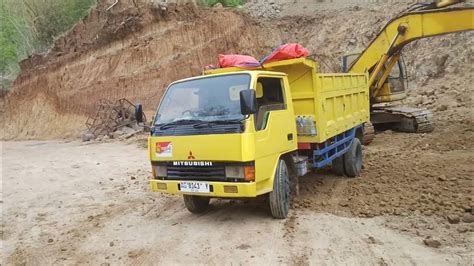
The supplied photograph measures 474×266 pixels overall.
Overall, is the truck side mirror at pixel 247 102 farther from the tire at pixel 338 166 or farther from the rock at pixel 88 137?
the rock at pixel 88 137

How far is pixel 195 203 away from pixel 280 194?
4.86 feet

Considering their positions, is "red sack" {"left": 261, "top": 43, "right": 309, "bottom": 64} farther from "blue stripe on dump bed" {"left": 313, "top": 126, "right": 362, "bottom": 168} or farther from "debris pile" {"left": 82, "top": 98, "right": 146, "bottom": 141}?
"debris pile" {"left": 82, "top": 98, "right": 146, "bottom": 141}

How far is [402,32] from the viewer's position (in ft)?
35.3

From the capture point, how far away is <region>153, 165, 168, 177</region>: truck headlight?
601cm

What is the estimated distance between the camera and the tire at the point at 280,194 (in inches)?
230

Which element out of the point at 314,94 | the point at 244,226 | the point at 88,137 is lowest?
the point at 88,137

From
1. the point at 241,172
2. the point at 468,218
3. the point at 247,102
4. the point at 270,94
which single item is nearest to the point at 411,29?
the point at 270,94

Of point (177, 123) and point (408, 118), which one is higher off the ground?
point (177, 123)

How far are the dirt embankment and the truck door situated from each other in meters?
16.1

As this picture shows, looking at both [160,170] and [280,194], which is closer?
[280,194]

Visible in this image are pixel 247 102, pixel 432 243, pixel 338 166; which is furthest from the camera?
pixel 338 166

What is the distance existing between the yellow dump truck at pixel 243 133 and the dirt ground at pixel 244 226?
1.63 ft

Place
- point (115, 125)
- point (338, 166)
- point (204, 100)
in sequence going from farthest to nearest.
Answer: point (115, 125)
point (338, 166)
point (204, 100)

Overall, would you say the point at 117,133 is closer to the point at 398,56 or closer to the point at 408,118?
the point at 408,118
